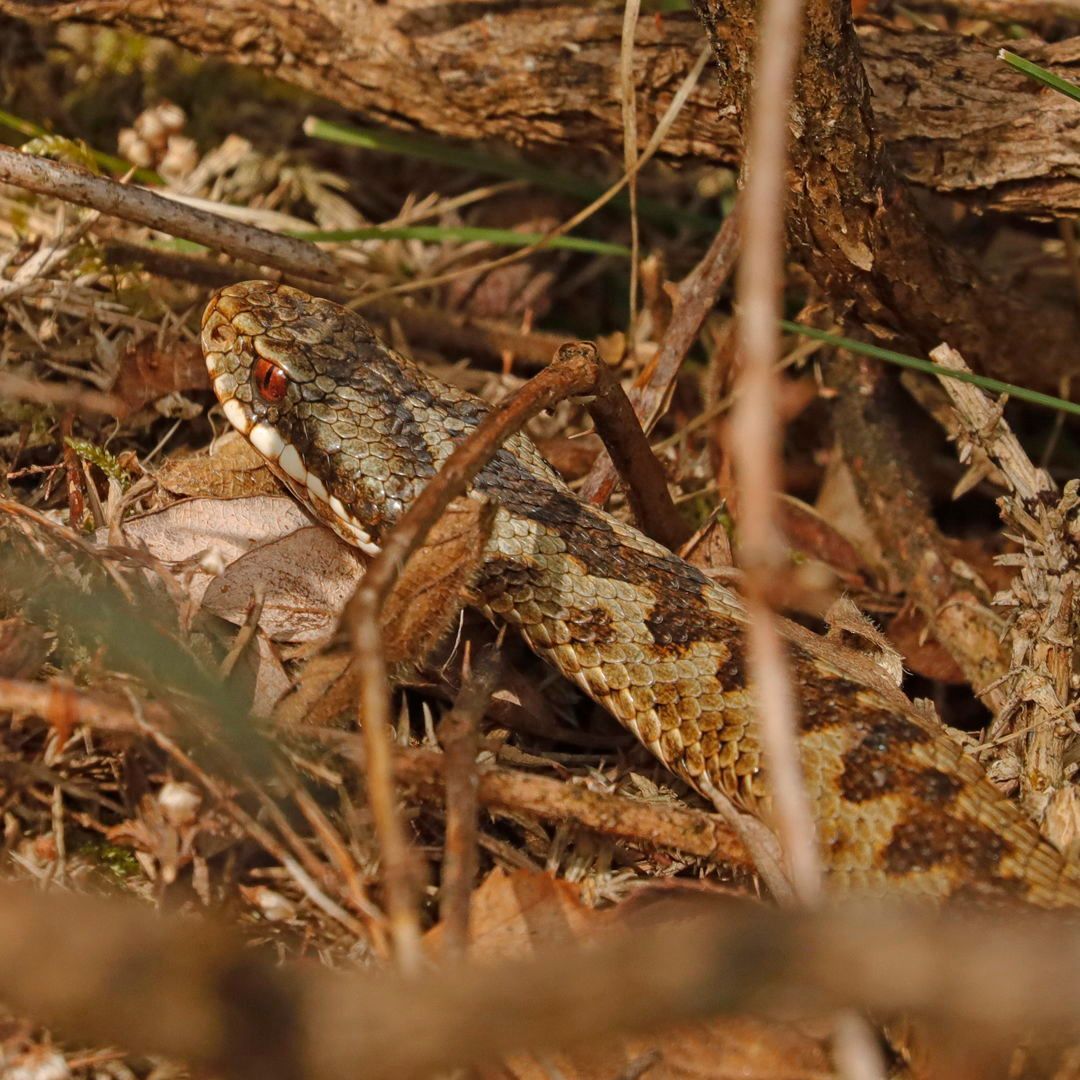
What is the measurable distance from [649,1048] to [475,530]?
1563 mm

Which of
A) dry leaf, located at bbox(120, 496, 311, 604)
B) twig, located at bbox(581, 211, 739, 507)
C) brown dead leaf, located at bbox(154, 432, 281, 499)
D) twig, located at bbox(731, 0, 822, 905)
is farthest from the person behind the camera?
twig, located at bbox(581, 211, 739, 507)

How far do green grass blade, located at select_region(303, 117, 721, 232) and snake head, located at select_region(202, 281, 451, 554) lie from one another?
1.85 meters

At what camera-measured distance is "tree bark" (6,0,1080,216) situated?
4613 millimetres

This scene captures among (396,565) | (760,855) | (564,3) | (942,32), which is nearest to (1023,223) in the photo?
(942,32)

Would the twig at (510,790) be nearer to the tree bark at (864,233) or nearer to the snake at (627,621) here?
the snake at (627,621)

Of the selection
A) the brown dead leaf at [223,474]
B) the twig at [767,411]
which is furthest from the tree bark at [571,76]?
the twig at [767,411]

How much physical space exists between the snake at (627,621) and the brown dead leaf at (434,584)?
0.10m

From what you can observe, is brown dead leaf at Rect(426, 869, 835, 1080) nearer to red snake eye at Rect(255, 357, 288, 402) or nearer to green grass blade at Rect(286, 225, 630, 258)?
red snake eye at Rect(255, 357, 288, 402)

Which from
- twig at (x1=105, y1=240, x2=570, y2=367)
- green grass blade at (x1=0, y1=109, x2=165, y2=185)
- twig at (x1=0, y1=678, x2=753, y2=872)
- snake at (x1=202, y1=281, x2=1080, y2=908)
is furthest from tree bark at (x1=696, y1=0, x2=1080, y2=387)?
green grass blade at (x1=0, y1=109, x2=165, y2=185)

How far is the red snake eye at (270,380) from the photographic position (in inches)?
173

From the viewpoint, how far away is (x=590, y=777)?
4168 mm

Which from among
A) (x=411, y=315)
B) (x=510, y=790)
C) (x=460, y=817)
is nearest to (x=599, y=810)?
(x=510, y=790)

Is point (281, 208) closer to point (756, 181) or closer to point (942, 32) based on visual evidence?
point (942, 32)

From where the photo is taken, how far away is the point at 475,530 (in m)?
3.66
